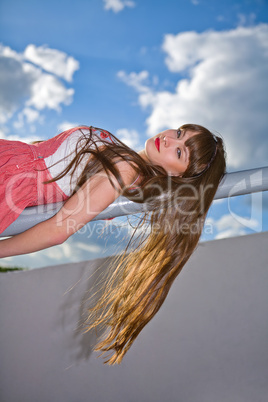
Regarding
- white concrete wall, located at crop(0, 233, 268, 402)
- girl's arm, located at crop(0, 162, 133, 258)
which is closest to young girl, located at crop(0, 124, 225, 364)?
girl's arm, located at crop(0, 162, 133, 258)

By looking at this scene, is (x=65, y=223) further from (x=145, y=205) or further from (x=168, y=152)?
(x=168, y=152)

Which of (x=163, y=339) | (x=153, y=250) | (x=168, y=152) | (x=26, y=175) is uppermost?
(x=168, y=152)

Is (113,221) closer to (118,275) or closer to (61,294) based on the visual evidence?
(118,275)

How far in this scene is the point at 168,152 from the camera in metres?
1.14

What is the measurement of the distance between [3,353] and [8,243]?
2.15m

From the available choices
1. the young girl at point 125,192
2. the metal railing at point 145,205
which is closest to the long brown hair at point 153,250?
Result: the young girl at point 125,192

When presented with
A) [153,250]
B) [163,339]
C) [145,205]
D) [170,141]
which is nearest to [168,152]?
[170,141]

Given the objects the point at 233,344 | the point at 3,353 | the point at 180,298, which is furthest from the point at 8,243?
the point at 3,353

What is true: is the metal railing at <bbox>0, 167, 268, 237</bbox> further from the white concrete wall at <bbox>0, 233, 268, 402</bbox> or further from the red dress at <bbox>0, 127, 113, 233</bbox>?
the white concrete wall at <bbox>0, 233, 268, 402</bbox>

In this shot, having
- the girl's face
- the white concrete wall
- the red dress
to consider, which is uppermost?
the girl's face

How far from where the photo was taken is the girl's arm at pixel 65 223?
784 millimetres

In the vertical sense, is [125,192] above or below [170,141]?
below

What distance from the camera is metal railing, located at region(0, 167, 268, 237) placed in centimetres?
74

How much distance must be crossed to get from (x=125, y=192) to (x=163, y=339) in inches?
72.8
